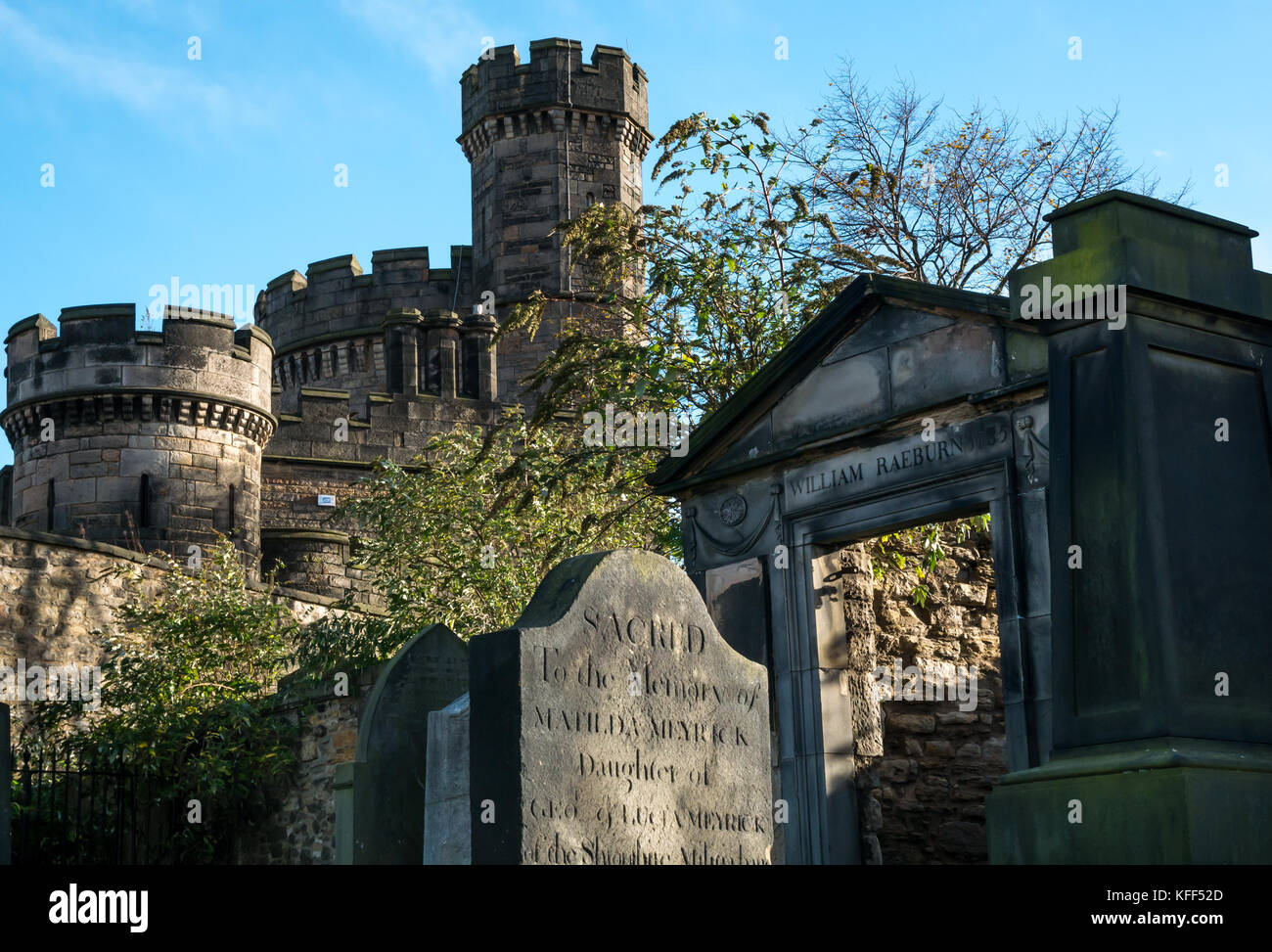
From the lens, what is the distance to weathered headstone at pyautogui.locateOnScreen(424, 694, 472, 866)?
820 cm

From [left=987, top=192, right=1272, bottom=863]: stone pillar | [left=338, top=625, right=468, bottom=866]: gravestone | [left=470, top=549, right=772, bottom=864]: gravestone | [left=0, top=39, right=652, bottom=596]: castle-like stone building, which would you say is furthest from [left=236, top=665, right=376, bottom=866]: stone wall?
[left=987, top=192, right=1272, bottom=863]: stone pillar

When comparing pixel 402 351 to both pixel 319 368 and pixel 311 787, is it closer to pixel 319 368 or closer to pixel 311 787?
pixel 319 368

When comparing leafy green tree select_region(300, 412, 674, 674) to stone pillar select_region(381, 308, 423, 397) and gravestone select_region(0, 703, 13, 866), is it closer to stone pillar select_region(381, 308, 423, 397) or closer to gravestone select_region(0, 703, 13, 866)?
gravestone select_region(0, 703, 13, 866)

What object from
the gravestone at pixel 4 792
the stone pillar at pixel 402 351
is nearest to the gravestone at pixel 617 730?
the gravestone at pixel 4 792

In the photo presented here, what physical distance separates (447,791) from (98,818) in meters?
9.20

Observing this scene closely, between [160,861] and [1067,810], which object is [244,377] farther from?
[1067,810]

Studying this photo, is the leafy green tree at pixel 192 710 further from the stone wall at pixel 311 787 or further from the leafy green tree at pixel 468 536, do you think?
the leafy green tree at pixel 468 536

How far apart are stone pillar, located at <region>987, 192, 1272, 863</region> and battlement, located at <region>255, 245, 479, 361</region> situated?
106ft

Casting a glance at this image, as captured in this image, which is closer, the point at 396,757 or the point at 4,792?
the point at 4,792

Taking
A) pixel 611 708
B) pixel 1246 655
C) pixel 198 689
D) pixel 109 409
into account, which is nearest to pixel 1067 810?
pixel 1246 655

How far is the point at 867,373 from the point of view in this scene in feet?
36.7

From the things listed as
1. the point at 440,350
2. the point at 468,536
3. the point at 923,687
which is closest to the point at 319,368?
the point at 440,350
